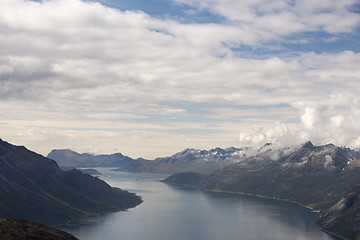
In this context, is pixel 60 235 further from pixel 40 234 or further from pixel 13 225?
pixel 13 225

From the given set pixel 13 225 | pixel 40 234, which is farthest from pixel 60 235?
pixel 13 225
